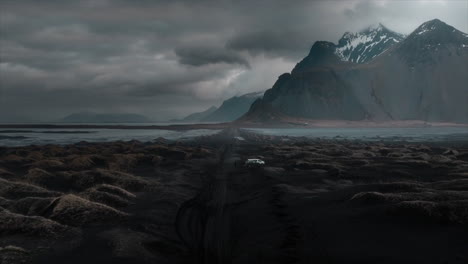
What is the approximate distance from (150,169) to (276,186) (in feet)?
73.8

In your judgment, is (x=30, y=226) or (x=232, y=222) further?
(x=232, y=222)

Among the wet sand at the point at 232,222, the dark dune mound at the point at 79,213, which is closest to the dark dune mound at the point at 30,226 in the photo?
the wet sand at the point at 232,222

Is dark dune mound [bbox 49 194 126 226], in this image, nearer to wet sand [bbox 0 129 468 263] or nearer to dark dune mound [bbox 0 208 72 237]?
wet sand [bbox 0 129 468 263]

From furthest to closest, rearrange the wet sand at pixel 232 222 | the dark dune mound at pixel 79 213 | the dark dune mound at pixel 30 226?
the dark dune mound at pixel 79 213 → the dark dune mound at pixel 30 226 → the wet sand at pixel 232 222

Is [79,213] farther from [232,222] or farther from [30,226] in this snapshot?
[232,222]

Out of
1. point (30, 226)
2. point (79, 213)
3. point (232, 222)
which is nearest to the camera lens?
point (30, 226)

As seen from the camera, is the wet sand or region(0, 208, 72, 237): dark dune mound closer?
the wet sand

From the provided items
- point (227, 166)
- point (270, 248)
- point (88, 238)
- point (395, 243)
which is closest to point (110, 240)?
point (88, 238)

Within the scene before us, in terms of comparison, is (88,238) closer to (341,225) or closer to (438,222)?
(341,225)

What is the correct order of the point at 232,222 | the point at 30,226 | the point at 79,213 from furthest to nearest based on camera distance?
the point at 79,213, the point at 232,222, the point at 30,226

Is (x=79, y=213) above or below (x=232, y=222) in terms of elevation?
above

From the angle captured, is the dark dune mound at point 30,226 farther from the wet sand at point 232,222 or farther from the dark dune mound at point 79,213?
the dark dune mound at point 79,213

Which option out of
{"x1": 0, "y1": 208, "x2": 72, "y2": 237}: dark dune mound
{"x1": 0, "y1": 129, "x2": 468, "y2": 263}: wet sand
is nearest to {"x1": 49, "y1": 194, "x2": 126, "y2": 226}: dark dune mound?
{"x1": 0, "y1": 129, "x2": 468, "y2": 263}: wet sand

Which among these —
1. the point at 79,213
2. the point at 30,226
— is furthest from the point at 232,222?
the point at 30,226
